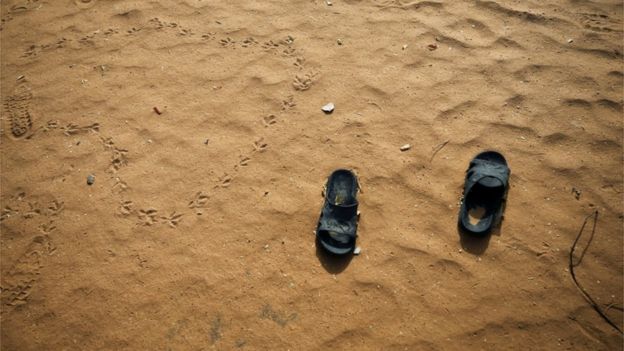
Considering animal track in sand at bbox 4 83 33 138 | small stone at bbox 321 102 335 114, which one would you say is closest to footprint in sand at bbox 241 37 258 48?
small stone at bbox 321 102 335 114

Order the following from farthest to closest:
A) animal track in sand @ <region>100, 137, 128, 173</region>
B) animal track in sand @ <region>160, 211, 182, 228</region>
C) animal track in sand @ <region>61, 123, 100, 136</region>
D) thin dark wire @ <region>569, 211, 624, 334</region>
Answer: animal track in sand @ <region>61, 123, 100, 136</region> → animal track in sand @ <region>100, 137, 128, 173</region> → animal track in sand @ <region>160, 211, 182, 228</region> → thin dark wire @ <region>569, 211, 624, 334</region>

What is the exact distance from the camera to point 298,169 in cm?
289

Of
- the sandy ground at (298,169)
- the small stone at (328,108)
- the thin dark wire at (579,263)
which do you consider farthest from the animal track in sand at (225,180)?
the thin dark wire at (579,263)

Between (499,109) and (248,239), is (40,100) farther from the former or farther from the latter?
(499,109)

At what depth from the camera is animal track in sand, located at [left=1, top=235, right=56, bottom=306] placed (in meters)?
2.43

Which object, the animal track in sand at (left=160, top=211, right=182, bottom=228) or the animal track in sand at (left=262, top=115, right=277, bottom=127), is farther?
the animal track in sand at (left=262, top=115, right=277, bottom=127)

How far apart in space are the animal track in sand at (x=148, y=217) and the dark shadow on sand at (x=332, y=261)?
50.9 inches

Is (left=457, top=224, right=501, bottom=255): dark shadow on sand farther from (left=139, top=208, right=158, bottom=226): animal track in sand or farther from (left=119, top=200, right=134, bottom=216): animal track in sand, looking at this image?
(left=119, top=200, right=134, bottom=216): animal track in sand

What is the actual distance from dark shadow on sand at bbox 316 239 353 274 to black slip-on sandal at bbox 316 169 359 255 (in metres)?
0.07

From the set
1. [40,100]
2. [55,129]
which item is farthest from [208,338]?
[40,100]

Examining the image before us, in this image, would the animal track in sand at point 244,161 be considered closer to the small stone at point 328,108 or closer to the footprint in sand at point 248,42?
the small stone at point 328,108

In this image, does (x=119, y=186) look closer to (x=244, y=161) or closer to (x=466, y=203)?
(x=244, y=161)

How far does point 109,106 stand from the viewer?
128 inches

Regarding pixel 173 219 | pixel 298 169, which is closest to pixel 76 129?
pixel 173 219
